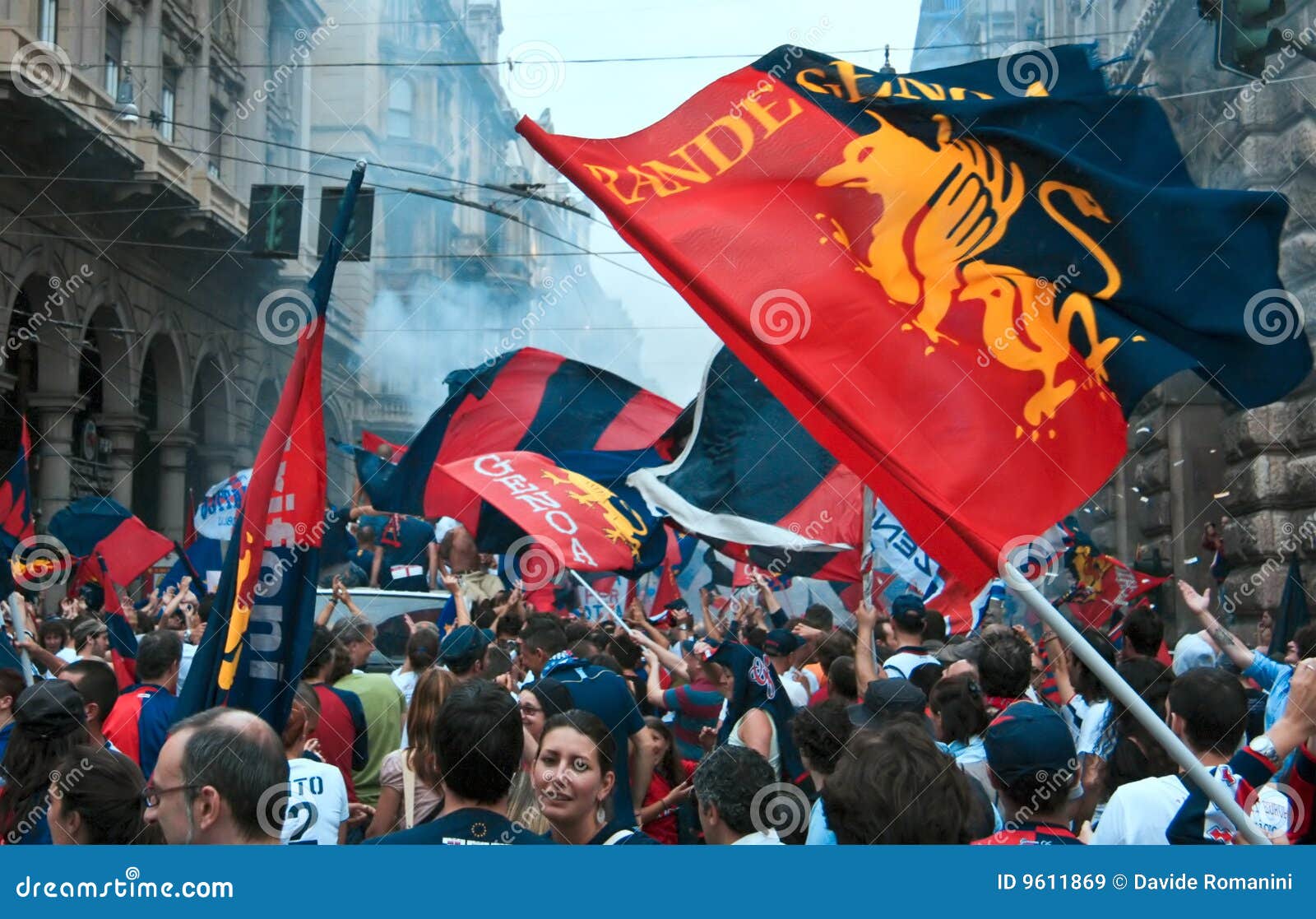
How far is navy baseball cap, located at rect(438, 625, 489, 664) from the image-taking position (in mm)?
6512

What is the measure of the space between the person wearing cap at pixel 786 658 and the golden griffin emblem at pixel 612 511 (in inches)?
67.0

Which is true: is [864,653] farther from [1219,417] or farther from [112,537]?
[1219,417]

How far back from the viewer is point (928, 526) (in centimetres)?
395

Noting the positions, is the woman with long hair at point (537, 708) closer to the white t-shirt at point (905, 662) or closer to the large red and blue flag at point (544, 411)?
the white t-shirt at point (905, 662)

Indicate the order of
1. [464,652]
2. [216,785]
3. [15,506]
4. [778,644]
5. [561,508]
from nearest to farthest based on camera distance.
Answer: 1. [216,785]
2. [464,652]
3. [778,644]
4. [561,508]
5. [15,506]

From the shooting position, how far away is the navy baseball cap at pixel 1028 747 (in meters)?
3.56

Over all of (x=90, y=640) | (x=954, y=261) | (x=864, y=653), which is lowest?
(x=90, y=640)

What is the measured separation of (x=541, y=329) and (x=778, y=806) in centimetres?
5983

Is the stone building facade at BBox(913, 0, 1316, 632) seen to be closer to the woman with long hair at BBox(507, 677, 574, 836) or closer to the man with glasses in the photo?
the woman with long hair at BBox(507, 677, 574, 836)

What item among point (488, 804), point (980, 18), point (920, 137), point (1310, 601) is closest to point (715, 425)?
point (920, 137)

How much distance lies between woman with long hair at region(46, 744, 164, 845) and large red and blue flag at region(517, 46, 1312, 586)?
193 cm

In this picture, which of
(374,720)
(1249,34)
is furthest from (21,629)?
(1249,34)

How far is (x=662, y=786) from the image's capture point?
5.67 m

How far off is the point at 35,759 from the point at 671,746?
97.4 inches
